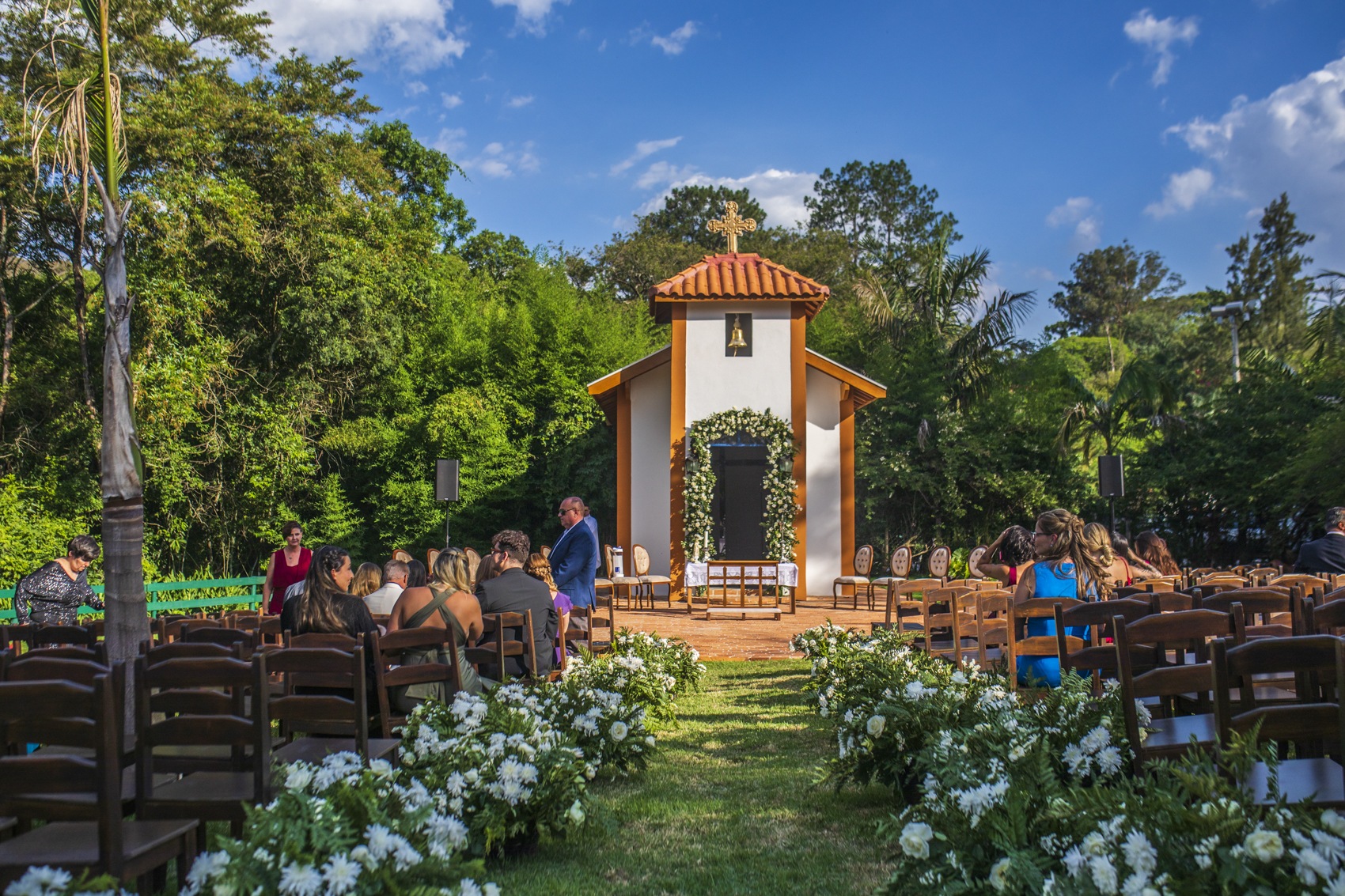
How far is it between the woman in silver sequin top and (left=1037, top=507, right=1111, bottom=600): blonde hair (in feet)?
21.3

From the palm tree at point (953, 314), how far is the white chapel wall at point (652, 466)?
21.3ft

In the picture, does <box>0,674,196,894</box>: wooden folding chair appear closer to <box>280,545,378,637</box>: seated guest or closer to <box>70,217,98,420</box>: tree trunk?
<box>280,545,378,637</box>: seated guest

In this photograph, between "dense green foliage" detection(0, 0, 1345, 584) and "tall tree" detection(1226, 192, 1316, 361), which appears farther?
"tall tree" detection(1226, 192, 1316, 361)

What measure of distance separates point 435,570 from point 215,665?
2.24 m

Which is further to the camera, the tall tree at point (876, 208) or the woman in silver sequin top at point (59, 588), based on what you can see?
the tall tree at point (876, 208)

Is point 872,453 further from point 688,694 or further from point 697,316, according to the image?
point 688,694

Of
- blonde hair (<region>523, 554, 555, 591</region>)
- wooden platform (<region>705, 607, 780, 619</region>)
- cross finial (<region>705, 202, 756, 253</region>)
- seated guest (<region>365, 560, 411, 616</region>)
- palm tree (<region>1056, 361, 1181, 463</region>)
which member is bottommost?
wooden platform (<region>705, 607, 780, 619</region>)

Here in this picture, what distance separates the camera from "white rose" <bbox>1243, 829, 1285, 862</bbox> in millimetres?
1732

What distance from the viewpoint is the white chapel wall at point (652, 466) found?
→ 1487cm

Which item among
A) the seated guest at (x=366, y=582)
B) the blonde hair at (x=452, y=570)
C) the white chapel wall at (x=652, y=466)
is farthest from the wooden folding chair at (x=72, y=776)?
the white chapel wall at (x=652, y=466)

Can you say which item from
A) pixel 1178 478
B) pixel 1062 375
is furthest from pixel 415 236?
pixel 1178 478

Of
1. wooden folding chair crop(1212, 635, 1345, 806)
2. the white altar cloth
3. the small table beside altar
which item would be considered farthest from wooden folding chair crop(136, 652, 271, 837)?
the white altar cloth

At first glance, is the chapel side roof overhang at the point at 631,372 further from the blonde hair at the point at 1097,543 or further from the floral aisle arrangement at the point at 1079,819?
the floral aisle arrangement at the point at 1079,819

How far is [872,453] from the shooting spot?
18.9 m
